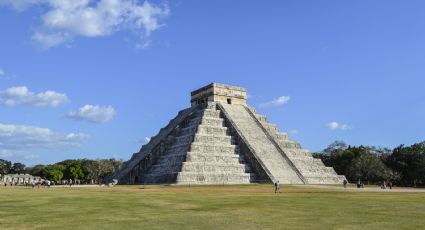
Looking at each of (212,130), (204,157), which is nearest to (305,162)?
(212,130)

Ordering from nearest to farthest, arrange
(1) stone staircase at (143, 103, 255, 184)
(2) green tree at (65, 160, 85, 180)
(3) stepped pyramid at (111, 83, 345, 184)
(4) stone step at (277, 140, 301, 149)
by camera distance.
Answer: (1) stone staircase at (143, 103, 255, 184)
(3) stepped pyramid at (111, 83, 345, 184)
(4) stone step at (277, 140, 301, 149)
(2) green tree at (65, 160, 85, 180)

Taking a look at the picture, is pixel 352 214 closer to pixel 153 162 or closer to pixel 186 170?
pixel 186 170

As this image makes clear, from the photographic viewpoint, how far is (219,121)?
54156 mm

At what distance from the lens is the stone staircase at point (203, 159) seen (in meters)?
44.1

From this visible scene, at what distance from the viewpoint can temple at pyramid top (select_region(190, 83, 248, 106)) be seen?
59.2 meters

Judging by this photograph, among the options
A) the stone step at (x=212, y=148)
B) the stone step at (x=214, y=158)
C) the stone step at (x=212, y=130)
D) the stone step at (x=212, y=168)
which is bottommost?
the stone step at (x=212, y=168)

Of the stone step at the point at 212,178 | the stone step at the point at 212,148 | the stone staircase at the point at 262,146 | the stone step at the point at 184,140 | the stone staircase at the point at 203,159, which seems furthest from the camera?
the stone step at the point at 184,140

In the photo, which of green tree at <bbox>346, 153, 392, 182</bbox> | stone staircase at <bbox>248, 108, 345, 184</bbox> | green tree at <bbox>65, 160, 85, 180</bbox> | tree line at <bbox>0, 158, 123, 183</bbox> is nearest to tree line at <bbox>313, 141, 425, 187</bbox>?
green tree at <bbox>346, 153, 392, 182</bbox>

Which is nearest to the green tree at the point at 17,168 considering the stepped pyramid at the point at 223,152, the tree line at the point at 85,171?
the tree line at the point at 85,171

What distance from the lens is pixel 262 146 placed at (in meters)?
51.8

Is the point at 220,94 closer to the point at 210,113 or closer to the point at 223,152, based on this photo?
the point at 210,113

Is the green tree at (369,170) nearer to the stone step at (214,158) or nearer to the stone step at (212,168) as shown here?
the stone step at (214,158)

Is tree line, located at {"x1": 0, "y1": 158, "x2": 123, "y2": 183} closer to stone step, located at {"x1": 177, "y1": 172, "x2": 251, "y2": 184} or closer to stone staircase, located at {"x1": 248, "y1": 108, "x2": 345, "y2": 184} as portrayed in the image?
stone staircase, located at {"x1": 248, "y1": 108, "x2": 345, "y2": 184}

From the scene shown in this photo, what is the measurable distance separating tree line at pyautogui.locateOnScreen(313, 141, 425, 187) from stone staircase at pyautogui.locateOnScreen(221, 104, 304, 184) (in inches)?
827
